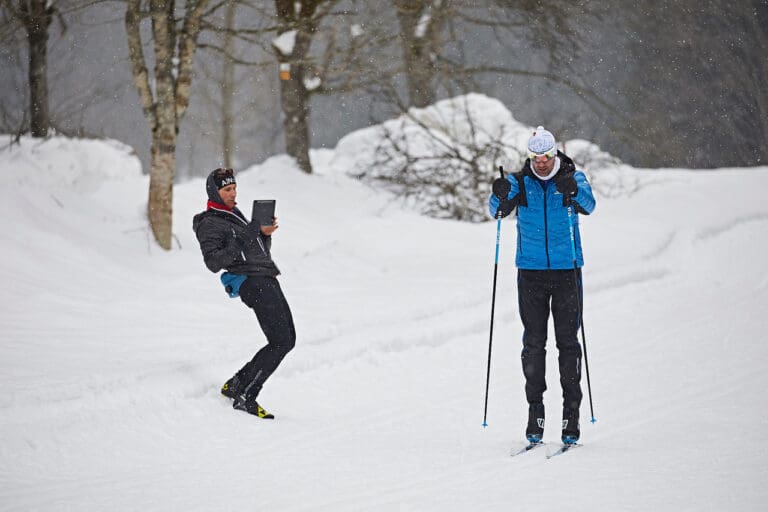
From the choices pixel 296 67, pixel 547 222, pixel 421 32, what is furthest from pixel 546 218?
pixel 296 67

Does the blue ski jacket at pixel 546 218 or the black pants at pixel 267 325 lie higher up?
the blue ski jacket at pixel 546 218

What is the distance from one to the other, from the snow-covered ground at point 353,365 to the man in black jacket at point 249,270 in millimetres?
375

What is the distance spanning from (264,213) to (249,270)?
43 cm

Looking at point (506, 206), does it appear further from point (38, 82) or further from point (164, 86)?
point (38, 82)

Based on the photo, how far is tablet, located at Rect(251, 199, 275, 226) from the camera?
6129 mm

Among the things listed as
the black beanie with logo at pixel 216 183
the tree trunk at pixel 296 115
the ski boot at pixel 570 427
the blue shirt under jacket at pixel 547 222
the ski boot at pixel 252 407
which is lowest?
the ski boot at pixel 570 427

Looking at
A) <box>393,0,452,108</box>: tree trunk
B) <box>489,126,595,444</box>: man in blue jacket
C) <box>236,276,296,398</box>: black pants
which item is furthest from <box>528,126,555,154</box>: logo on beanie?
<box>393,0,452,108</box>: tree trunk

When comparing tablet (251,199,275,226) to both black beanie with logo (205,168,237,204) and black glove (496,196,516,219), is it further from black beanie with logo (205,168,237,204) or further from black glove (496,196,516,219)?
black glove (496,196,516,219)

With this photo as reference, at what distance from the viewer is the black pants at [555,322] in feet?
18.0

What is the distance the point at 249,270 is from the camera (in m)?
6.11

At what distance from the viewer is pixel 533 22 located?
611 inches

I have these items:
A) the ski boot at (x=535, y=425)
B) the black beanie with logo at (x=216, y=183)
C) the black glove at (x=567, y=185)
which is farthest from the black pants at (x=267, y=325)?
the black glove at (x=567, y=185)

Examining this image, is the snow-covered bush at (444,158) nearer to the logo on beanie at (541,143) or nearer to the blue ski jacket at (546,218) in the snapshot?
the blue ski jacket at (546,218)

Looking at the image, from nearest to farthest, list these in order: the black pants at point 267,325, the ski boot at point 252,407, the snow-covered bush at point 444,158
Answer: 1. the black pants at point 267,325
2. the ski boot at point 252,407
3. the snow-covered bush at point 444,158
